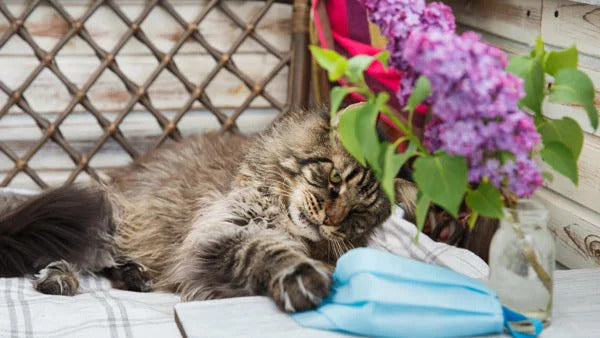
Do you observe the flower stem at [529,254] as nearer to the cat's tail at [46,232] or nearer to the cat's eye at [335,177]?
the cat's eye at [335,177]

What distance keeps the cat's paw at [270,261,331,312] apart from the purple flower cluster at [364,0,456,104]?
0.36 metres

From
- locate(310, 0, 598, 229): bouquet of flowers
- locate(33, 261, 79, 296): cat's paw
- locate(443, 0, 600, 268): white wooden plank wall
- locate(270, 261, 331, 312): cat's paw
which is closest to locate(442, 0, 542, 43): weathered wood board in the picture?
locate(443, 0, 600, 268): white wooden plank wall

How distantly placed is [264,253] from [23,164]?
1.41 m

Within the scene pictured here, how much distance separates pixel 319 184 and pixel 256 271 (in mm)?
312

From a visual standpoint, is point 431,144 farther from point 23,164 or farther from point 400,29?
point 23,164

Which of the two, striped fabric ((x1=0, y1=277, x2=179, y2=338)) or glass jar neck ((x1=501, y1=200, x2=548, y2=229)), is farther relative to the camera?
striped fabric ((x1=0, y1=277, x2=179, y2=338))

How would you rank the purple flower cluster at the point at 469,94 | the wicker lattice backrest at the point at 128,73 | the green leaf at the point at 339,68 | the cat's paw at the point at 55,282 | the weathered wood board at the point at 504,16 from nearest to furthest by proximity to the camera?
the purple flower cluster at the point at 469,94 → the green leaf at the point at 339,68 → the cat's paw at the point at 55,282 → the weathered wood board at the point at 504,16 → the wicker lattice backrest at the point at 128,73

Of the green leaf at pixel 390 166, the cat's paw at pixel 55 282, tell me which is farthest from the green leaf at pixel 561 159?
the cat's paw at pixel 55 282

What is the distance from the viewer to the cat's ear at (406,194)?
5.88ft

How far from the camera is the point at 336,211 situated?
163 centimetres

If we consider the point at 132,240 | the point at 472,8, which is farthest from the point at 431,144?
the point at 472,8

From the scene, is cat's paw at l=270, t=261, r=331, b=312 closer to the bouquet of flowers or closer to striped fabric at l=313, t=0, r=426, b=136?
the bouquet of flowers

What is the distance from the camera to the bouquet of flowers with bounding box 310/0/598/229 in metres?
0.90

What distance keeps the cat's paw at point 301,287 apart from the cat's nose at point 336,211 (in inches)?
13.5
